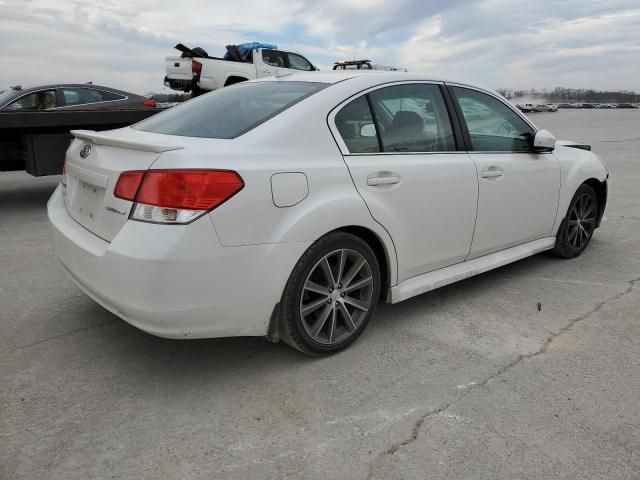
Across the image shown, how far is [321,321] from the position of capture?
3000mm

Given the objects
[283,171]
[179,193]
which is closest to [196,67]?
[283,171]

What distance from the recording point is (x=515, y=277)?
4465 mm

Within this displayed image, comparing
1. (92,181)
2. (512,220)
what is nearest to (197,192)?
(92,181)

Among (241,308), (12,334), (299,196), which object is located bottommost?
(12,334)

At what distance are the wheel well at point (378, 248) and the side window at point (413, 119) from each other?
Answer: 516 mm

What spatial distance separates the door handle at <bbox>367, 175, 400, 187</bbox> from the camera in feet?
10.1

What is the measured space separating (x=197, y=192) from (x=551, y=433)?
6.13 ft

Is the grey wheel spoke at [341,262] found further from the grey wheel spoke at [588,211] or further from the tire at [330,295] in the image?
the grey wheel spoke at [588,211]

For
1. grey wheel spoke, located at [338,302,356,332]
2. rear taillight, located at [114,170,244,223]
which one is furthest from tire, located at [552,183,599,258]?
rear taillight, located at [114,170,244,223]

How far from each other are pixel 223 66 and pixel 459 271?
14.0 meters

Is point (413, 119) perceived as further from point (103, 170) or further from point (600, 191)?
point (600, 191)

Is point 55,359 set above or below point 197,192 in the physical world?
below

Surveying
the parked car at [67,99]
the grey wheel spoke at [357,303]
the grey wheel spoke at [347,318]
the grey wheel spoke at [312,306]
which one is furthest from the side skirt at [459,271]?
the parked car at [67,99]

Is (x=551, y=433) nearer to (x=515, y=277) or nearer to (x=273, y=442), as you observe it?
(x=273, y=442)
